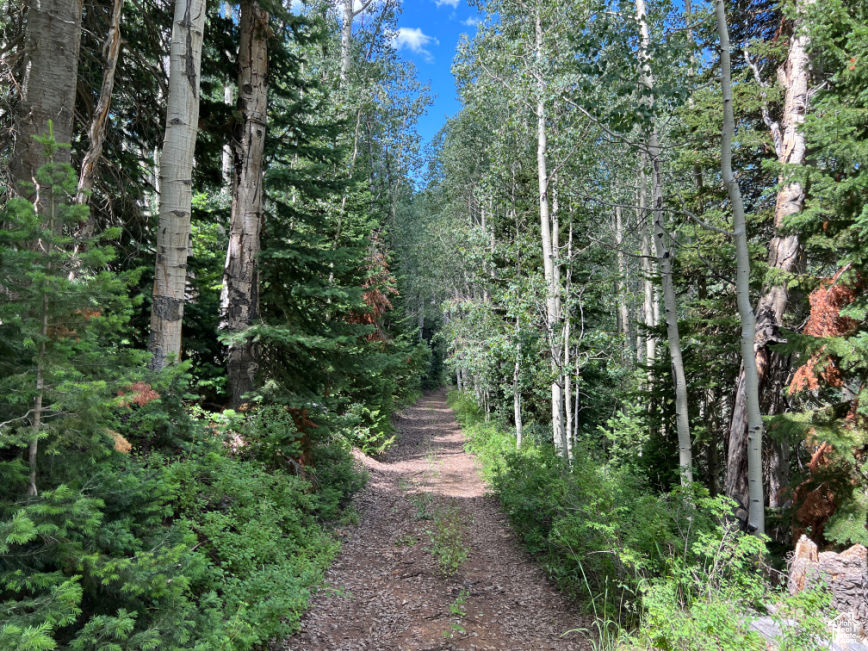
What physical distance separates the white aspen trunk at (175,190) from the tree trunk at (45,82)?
76cm

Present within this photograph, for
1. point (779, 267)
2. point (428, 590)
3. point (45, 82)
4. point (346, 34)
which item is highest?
point (346, 34)

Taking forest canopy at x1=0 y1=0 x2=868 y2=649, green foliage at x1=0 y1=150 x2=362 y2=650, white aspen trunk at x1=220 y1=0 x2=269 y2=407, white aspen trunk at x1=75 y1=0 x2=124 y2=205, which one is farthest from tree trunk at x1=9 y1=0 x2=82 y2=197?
white aspen trunk at x1=220 y1=0 x2=269 y2=407

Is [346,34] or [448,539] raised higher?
[346,34]

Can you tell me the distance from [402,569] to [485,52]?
452 inches

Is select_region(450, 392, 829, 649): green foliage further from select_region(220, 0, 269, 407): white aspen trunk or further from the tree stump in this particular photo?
select_region(220, 0, 269, 407): white aspen trunk

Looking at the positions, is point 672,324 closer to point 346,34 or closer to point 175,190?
point 175,190

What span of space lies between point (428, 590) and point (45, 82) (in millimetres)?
6009

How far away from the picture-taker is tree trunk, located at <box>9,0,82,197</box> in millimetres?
3553

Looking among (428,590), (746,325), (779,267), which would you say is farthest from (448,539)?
(779,267)

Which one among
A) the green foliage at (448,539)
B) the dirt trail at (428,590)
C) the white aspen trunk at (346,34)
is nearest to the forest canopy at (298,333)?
the dirt trail at (428,590)

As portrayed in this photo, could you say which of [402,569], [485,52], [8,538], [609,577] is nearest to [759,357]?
[609,577]

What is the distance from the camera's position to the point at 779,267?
5.90 meters

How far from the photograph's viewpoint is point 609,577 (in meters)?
4.98

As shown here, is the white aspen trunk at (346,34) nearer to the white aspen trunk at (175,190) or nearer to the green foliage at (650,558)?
the white aspen trunk at (175,190)
